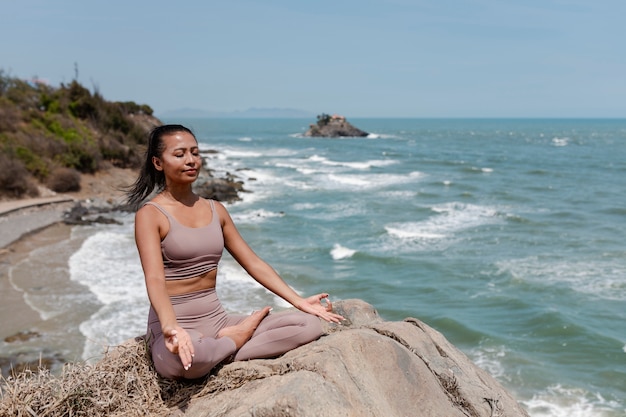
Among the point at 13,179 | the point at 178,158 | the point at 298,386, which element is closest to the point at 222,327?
the point at 298,386

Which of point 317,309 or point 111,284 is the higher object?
point 317,309

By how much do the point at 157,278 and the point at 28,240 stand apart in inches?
688

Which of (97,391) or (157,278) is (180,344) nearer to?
(157,278)

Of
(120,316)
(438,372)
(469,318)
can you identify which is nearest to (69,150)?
(120,316)

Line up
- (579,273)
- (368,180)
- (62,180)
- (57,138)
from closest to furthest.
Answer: (579,273) → (62,180) → (57,138) → (368,180)

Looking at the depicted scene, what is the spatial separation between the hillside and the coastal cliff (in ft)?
63.4

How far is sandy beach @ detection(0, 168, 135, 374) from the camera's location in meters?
11.2

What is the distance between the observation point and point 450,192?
36.0 m

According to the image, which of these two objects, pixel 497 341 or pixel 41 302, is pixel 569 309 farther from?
pixel 41 302

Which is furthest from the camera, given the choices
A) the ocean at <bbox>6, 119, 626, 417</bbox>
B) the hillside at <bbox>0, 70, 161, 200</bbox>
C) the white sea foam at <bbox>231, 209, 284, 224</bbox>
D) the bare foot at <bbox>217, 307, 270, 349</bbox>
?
the hillside at <bbox>0, 70, 161, 200</bbox>

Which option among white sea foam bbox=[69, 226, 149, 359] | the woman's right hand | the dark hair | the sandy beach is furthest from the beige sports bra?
white sea foam bbox=[69, 226, 149, 359]

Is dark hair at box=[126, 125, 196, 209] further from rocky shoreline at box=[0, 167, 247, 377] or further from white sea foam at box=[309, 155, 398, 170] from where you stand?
white sea foam at box=[309, 155, 398, 170]

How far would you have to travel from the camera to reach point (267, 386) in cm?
336

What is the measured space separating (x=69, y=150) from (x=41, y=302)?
1844 cm
